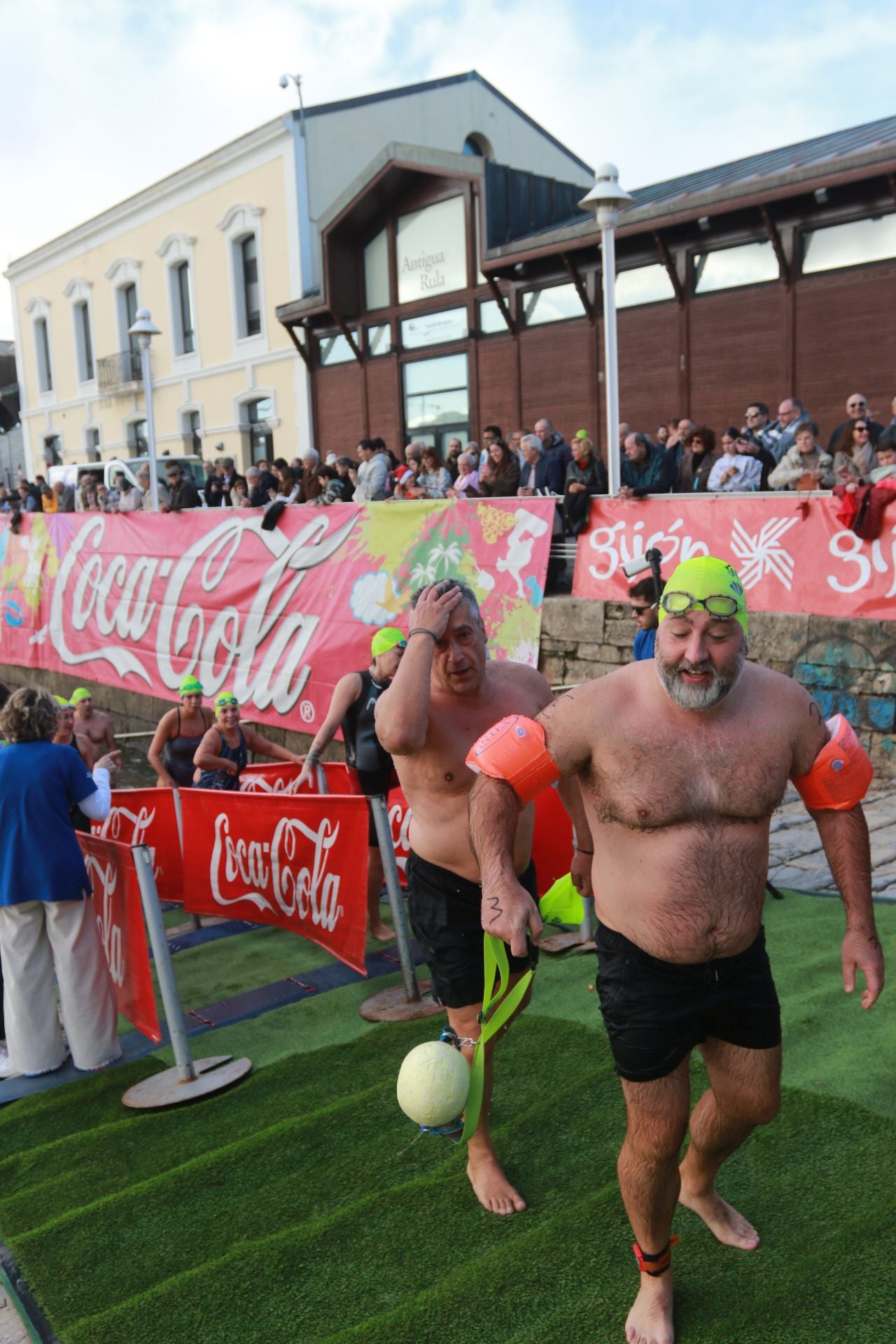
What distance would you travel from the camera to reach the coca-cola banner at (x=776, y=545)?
25.9ft

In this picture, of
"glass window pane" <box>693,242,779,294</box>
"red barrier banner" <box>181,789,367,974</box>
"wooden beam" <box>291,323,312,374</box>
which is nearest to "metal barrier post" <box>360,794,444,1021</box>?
"red barrier banner" <box>181,789,367,974</box>

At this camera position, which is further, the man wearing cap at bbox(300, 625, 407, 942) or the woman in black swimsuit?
the woman in black swimsuit

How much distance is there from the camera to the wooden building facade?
42.2 ft

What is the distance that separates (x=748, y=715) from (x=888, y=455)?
631 cm

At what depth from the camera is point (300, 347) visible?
21891 millimetres

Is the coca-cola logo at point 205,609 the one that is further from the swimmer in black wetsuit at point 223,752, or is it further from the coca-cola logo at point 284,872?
the coca-cola logo at point 284,872

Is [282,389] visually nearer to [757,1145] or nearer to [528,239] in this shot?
[528,239]

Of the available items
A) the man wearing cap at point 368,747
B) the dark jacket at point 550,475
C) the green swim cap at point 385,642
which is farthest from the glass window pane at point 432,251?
the green swim cap at point 385,642

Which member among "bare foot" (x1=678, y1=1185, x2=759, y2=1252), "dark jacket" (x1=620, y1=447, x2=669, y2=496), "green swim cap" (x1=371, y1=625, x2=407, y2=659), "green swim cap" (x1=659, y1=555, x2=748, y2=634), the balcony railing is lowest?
"bare foot" (x1=678, y1=1185, x2=759, y2=1252)

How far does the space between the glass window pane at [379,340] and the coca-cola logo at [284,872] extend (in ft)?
50.9

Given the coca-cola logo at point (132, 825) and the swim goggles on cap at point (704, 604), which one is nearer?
the swim goggles on cap at point (704, 604)

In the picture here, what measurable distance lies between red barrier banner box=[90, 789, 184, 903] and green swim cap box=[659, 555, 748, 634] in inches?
176

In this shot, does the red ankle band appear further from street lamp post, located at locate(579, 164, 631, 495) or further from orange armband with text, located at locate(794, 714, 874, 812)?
street lamp post, located at locate(579, 164, 631, 495)

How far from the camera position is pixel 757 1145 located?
3.75 metres
